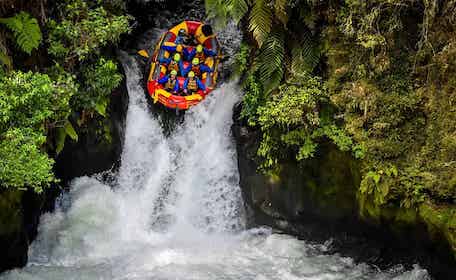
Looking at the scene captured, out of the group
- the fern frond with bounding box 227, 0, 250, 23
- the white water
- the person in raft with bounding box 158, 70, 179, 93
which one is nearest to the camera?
the white water

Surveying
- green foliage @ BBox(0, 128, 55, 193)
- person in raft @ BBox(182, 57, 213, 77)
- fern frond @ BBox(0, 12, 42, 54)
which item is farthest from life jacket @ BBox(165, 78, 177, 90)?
green foliage @ BBox(0, 128, 55, 193)

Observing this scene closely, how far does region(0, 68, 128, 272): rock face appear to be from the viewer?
236 inches

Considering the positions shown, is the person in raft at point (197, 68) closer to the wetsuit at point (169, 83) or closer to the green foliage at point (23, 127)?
the wetsuit at point (169, 83)

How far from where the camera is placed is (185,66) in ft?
29.3

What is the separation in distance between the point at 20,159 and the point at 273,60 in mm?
3848

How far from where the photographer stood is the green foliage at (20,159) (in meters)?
5.08

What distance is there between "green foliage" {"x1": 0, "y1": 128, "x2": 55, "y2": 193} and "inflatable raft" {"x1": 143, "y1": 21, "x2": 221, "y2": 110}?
11.3ft

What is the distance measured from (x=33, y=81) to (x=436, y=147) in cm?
488

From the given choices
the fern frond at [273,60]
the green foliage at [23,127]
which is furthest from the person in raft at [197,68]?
the green foliage at [23,127]

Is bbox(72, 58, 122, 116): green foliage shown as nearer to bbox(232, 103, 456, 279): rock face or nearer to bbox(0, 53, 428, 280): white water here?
bbox(0, 53, 428, 280): white water

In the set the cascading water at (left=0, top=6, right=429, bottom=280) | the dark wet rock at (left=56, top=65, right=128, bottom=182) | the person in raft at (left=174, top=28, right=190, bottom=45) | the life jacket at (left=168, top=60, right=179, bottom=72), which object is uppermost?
the person in raft at (left=174, top=28, right=190, bottom=45)

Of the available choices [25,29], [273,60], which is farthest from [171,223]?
[25,29]

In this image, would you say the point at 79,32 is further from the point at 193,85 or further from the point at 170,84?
the point at 193,85

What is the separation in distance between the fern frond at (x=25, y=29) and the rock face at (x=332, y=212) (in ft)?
11.5
